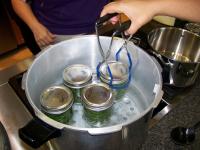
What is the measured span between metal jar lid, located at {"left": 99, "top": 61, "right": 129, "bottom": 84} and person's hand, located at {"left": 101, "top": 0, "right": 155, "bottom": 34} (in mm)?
82

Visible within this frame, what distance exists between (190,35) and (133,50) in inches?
9.4

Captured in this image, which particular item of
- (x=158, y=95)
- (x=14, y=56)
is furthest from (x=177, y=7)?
(x=14, y=56)

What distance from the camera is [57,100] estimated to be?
1.57ft

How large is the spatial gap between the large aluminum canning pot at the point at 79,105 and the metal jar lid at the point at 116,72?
33 millimetres

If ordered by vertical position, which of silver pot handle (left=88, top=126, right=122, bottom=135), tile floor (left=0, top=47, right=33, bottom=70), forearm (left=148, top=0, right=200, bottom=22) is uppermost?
forearm (left=148, top=0, right=200, bottom=22)

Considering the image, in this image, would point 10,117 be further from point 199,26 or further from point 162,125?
point 199,26

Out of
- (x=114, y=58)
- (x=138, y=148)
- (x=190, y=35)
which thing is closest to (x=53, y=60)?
(x=114, y=58)

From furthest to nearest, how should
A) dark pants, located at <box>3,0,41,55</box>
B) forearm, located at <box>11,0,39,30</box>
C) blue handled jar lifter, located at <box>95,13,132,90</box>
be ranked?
dark pants, located at <box>3,0,41,55</box> → forearm, located at <box>11,0,39,30</box> → blue handled jar lifter, located at <box>95,13,132,90</box>

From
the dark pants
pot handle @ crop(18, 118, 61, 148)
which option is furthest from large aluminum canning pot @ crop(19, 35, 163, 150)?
the dark pants

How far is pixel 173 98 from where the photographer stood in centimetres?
59

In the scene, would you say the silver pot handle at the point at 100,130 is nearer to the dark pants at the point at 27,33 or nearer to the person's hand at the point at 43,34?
the person's hand at the point at 43,34

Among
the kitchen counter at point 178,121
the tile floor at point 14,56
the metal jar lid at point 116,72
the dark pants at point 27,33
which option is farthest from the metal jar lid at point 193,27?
the tile floor at point 14,56

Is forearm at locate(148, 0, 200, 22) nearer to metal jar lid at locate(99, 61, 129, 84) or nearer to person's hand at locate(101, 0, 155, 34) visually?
person's hand at locate(101, 0, 155, 34)

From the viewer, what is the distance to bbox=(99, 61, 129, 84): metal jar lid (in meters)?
0.52
